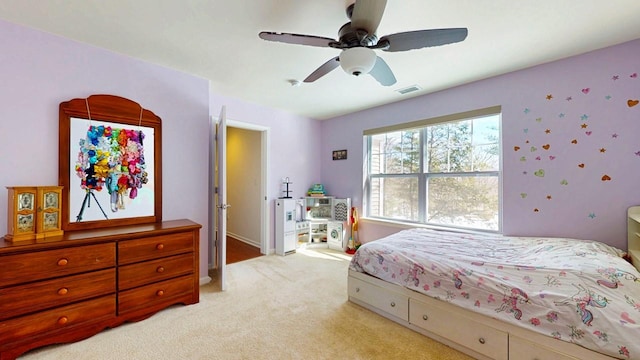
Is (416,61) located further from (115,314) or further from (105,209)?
(115,314)

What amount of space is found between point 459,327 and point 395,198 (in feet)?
7.53

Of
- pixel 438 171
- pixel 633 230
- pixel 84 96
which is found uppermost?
pixel 84 96

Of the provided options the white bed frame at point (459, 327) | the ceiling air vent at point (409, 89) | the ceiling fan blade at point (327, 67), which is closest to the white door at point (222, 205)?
the ceiling fan blade at point (327, 67)

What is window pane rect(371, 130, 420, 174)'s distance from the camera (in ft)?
12.1

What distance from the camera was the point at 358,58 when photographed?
5.20 feet

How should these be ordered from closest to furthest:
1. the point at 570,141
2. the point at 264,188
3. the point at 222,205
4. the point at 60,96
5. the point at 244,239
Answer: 1. the point at 60,96
2. the point at 570,141
3. the point at 222,205
4. the point at 264,188
5. the point at 244,239

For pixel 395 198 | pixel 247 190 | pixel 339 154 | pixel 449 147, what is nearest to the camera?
pixel 449 147

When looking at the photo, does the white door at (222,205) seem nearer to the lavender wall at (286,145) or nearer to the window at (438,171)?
the lavender wall at (286,145)

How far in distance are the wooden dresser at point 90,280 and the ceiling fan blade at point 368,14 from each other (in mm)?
2221

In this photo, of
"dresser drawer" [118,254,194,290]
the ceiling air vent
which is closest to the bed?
"dresser drawer" [118,254,194,290]

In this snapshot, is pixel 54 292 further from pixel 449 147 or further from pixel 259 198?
pixel 449 147

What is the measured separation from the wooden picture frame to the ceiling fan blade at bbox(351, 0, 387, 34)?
226cm

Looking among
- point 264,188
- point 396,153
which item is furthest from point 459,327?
point 264,188

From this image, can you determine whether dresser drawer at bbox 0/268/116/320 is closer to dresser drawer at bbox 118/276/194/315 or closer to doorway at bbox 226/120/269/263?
dresser drawer at bbox 118/276/194/315
